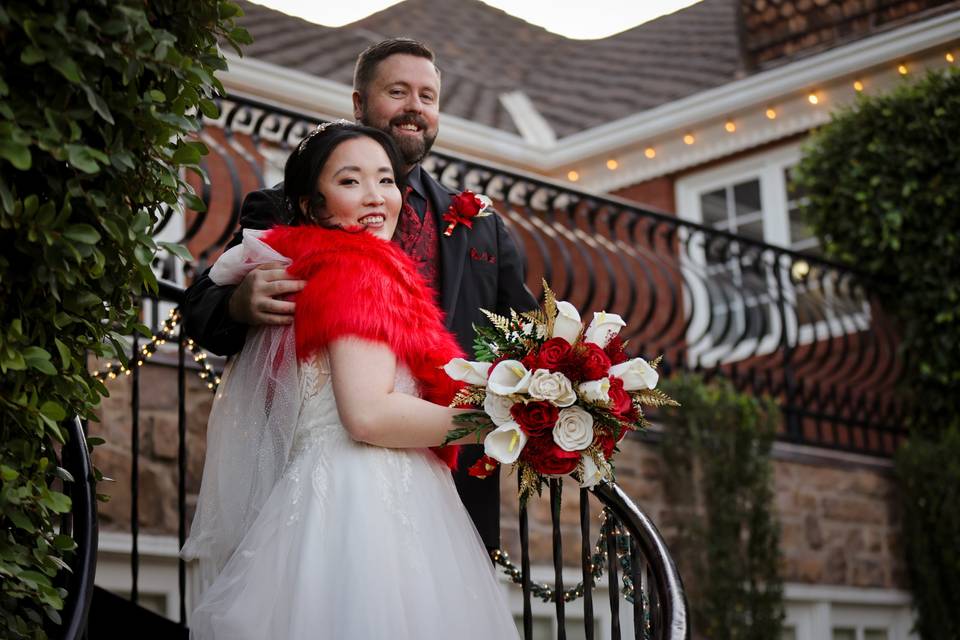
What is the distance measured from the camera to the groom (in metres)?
3.74

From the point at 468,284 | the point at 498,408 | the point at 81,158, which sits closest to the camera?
the point at 81,158

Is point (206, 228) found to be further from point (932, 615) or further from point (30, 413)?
point (30, 413)

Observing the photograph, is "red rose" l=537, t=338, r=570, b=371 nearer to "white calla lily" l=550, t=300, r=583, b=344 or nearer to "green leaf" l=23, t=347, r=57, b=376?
"white calla lily" l=550, t=300, r=583, b=344

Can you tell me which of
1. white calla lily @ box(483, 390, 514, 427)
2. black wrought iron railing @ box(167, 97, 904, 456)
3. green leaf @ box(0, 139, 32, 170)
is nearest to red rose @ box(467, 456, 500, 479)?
white calla lily @ box(483, 390, 514, 427)

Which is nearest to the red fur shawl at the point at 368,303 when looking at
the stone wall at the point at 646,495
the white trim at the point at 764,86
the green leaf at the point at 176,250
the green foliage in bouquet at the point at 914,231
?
the green leaf at the point at 176,250

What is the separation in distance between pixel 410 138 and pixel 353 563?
1443mm

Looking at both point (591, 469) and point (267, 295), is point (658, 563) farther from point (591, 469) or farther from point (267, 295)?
point (267, 295)

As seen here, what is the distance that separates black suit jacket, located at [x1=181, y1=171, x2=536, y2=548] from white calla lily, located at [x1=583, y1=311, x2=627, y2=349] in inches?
28.8

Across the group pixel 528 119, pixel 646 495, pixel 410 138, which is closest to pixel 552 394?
pixel 410 138

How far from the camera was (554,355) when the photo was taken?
2.98 meters

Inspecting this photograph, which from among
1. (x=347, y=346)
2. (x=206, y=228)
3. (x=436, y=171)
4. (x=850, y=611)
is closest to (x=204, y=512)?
(x=347, y=346)

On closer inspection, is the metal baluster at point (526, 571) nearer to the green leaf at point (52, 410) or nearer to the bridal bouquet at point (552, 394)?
the bridal bouquet at point (552, 394)

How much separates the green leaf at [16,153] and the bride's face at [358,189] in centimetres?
106

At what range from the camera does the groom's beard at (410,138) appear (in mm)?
3887
